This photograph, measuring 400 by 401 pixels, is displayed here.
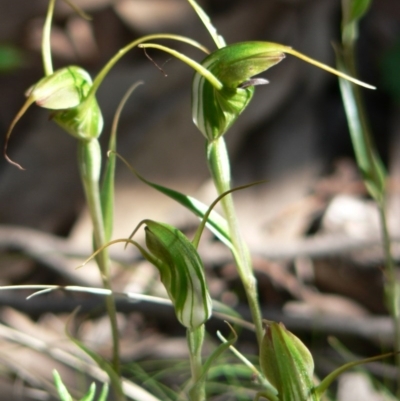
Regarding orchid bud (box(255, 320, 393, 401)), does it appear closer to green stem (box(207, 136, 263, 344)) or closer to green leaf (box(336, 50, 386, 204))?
green stem (box(207, 136, 263, 344))

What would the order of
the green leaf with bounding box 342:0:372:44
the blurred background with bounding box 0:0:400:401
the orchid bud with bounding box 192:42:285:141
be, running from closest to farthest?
the orchid bud with bounding box 192:42:285:141
the green leaf with bounding box 342:0:372:44
the blurred background with bounding box 0:0:400:401

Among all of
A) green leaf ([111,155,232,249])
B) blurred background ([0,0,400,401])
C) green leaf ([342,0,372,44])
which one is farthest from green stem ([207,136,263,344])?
blurred background ([0,0,400,401])

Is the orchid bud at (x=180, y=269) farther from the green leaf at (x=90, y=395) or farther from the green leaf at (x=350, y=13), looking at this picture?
the green leaf at (x=350, y=13)

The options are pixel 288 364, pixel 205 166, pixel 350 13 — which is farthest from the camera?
pixel 205 166

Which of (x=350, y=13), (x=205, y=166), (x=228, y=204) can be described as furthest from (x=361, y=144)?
(x=205, y=166)

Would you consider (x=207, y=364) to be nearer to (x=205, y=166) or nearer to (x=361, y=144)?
(x=361, y=144)

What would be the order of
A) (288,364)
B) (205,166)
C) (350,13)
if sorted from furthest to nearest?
1. (205,166)
2. (350,13)
3. (288,364)

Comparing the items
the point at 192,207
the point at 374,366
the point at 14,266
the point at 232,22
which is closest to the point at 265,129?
the point at 232,22

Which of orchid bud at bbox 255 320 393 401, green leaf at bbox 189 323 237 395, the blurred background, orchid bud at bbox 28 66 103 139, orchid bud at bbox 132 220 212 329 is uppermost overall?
orchid bud at bbox 28 66 103 139
